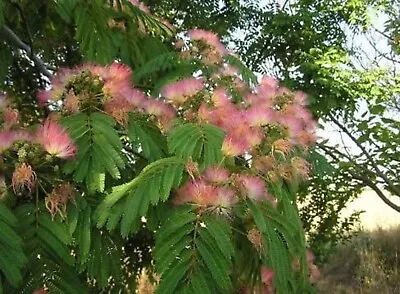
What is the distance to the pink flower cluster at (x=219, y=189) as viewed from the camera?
1852mm

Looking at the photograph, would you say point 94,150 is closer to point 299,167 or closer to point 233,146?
point 233,146

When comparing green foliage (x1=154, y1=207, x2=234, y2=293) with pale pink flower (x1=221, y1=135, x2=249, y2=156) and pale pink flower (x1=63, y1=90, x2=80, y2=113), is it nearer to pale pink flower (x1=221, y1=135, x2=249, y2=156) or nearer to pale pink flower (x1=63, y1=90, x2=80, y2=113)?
pale pink flower (x1=221, y1=135, x2=249, y2=156)

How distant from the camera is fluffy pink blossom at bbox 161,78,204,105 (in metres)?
2.49

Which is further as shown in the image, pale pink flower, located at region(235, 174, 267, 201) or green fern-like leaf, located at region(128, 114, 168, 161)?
green fern-like leaf, located at region(128, 114, 168, 161)

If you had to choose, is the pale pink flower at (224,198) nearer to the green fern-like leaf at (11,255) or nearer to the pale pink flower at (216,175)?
the pale pink flower at (216,175)

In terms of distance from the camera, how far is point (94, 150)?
83.0 inches

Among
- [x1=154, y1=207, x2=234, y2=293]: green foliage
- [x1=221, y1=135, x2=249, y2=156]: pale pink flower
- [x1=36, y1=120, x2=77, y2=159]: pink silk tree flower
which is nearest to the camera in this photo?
[x1=154, y1=207, x2=234, y2=293]: green foliage

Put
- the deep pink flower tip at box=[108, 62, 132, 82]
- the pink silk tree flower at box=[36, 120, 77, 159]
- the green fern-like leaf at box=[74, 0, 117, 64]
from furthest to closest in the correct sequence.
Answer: the green fern-like leaf at box=[74, 0, 117, 64]
the deep pink flower tip at box=[108, 62, 132, 82]
the pink silk tree flower at box=[36, 120, 77, 159]

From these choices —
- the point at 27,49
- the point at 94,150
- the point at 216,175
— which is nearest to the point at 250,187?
the point at 216,175

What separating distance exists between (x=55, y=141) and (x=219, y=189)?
525mm

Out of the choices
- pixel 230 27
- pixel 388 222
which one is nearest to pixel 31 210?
pixel 230 27

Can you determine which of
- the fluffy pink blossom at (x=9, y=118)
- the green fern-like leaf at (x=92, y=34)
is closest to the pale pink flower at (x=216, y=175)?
the fluffy pink blossom at (x=9, y=118)

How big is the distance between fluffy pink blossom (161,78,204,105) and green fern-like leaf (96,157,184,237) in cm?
50

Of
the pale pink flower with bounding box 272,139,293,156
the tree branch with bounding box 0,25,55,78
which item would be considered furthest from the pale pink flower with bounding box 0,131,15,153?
the tree branch with bounding box 0,25,55,78
